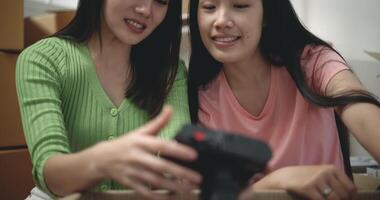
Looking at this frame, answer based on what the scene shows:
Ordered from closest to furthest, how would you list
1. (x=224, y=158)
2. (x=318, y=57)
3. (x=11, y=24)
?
1. (x=224, y=158)
2. (x=318, y=57)
3. (x=11, y=24)

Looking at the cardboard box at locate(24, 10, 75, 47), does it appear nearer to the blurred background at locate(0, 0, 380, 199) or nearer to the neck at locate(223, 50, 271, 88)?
the blurred background at locate(0, 0, 380, 199)

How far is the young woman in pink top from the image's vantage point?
83 cm

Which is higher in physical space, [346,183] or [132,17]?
[132,17]

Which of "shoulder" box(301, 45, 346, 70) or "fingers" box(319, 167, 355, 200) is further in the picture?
"shoulder" box(301, 45, 346, 70)

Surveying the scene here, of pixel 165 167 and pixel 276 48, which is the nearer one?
pixel 165 167

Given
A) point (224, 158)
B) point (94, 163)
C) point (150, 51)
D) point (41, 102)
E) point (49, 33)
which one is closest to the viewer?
point (224, 158)

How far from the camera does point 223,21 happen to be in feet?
2.69

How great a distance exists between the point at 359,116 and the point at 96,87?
0.54 metres

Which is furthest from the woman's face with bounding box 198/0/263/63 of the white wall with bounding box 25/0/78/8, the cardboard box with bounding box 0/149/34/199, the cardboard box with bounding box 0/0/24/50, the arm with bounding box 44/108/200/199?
the white wall with bounding box 25/0/78/8

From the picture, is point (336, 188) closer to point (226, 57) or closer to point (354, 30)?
point (226, 57)

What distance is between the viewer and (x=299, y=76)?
867 mm

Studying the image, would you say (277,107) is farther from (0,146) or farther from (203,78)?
(0,146)

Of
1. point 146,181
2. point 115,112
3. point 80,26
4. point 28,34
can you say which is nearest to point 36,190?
point 115,112

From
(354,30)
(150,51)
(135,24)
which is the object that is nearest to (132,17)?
(135,24)
